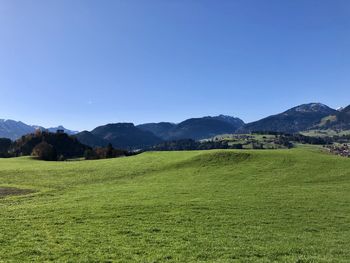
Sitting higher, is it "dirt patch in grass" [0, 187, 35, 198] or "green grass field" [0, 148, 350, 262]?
"dirt patch in grass" [0, 187, 35, 198]

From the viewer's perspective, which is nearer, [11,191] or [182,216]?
[182,216]

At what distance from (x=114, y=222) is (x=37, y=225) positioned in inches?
209

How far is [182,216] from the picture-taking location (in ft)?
102

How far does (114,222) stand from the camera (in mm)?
28594

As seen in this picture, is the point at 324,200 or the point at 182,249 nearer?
the point at 182,249

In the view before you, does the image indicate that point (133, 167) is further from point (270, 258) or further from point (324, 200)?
point (270, 258)

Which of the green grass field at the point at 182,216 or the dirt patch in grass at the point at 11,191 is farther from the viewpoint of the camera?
the dirt patch in grass at the point at 11,191

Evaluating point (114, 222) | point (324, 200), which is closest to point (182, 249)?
point (114, 222)

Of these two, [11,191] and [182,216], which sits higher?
[11,191]

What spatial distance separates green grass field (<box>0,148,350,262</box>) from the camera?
70.0ft

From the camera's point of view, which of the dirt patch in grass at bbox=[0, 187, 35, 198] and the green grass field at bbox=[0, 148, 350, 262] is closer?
the green grass field at bbox=[0, 148, 350, 262]

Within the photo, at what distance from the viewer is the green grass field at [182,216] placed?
21344mm

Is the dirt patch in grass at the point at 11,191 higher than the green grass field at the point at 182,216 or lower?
higher

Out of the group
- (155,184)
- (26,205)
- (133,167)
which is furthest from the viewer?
(133,167)
